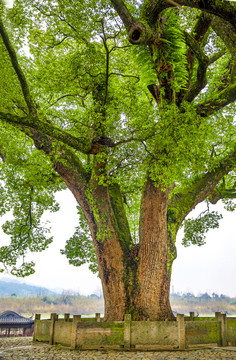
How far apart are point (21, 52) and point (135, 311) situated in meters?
10.4

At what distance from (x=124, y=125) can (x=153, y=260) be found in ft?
14.8

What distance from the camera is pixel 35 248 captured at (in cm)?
1317

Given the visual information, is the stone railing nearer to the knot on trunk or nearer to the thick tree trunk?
the thick tree trunk

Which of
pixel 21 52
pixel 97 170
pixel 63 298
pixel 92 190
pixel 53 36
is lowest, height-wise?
pixel 63 298

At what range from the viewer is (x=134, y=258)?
32.3 feet

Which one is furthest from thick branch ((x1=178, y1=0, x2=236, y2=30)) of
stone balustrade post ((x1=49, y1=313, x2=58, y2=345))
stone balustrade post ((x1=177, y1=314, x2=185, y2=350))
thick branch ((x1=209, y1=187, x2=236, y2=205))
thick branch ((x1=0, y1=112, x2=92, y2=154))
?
thick branch ((x1=209, y1=187, x2=236, y2=205))

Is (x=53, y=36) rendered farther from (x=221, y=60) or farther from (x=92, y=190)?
(x=221, y=60)

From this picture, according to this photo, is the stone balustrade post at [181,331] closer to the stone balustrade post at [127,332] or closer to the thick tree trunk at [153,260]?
the thick tree trunk at [153,260]

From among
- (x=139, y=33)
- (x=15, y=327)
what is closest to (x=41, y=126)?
(x=139, y=33)

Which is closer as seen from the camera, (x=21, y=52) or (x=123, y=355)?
(x=123, y=355)

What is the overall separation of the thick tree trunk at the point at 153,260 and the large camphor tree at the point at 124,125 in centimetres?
3

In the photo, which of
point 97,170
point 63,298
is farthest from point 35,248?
point 63,298

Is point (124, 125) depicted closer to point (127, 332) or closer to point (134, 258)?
point (134, 258)

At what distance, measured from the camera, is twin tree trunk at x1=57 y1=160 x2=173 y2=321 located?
9.29m
